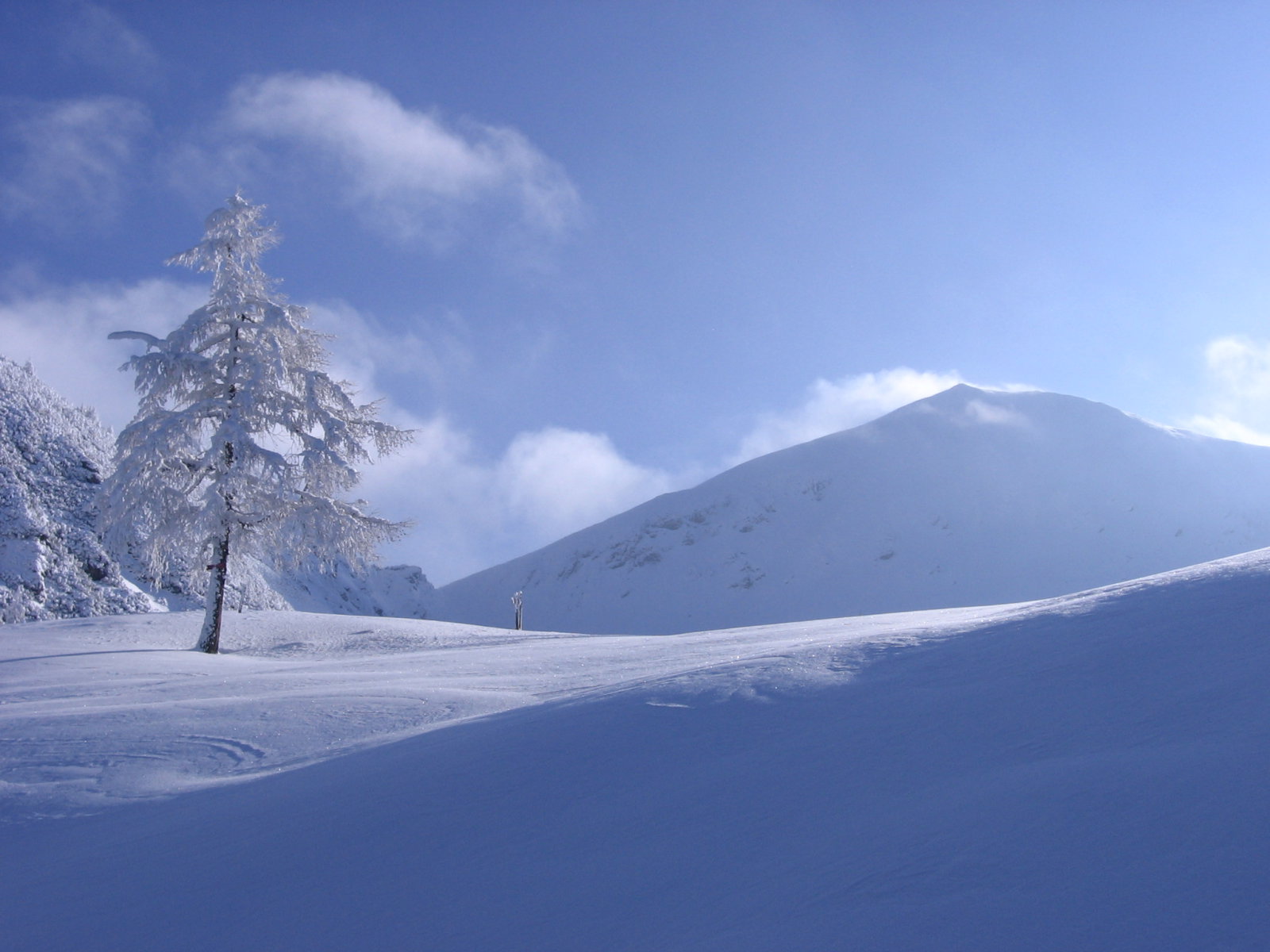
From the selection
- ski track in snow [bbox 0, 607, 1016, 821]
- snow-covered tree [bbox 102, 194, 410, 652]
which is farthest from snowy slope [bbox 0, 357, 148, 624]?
ski track in snow [bbox 0, 607, 1016, 821]

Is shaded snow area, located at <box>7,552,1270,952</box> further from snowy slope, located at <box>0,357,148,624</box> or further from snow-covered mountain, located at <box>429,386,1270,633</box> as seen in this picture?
snow-covered mountain, located at <box>429,386,1270,633</box>

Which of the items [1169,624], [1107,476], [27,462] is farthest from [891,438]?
[1169,624]

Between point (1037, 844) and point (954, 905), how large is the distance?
0.44m

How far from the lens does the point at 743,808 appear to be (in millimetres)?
3791

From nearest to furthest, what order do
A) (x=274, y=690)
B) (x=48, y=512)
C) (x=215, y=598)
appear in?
(x=274, y=690) → (x=215, y=598) → (x=48, y=512)

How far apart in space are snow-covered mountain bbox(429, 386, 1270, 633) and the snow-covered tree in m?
53.8

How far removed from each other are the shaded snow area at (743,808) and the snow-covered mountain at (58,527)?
1182 centimetres

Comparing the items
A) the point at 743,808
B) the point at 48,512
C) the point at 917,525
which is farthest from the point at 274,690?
the point at 917,525

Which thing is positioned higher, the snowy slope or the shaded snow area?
the snowy slope

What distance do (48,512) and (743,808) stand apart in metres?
24.5

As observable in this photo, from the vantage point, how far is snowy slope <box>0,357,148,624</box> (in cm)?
2047

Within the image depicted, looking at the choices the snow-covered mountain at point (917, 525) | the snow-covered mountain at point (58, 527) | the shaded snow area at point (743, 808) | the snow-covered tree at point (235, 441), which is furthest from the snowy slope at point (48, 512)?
the snow-covered mountain at point (917, 525)

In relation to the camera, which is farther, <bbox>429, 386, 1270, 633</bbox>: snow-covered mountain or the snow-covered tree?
<bbox>429, 386, 1270, 633</bbox>: snow-covered mountain

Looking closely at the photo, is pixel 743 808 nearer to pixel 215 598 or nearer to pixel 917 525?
pixel 215 598
